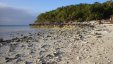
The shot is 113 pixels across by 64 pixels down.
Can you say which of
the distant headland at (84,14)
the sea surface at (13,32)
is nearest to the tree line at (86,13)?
the distant headland at (84,14)

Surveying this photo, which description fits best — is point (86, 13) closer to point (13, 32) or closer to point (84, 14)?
point (84, 14)

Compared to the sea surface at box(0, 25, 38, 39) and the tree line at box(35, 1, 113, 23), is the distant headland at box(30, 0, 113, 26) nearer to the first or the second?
the tree line at box(35, 1, 113, 23)

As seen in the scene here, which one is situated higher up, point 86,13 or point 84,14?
point 86,13

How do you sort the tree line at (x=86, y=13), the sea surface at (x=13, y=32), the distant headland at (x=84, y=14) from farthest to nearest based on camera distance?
1. the tree line at (x=86, y=13)
2. the distant headland at (x=84, y=14)
3. the sea surface at (x=13, y=32)

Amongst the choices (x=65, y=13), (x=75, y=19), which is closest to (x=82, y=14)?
(x=75, y=19)

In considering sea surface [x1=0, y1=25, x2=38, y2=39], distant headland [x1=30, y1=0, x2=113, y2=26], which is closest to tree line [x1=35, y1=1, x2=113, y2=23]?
distant headland [x1=30, y1=0, x2=113, y2=26]

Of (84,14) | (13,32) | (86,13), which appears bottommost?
(13,32)

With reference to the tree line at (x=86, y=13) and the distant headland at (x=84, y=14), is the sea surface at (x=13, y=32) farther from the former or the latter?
the tree line at (x=86, y=13)

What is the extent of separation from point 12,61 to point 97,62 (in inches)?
130

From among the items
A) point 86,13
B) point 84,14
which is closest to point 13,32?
point 86,13

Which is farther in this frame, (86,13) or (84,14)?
(84,14)

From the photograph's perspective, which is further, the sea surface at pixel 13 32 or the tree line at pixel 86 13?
the tree line at pixel 86 13

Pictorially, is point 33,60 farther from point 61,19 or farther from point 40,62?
point 61,19

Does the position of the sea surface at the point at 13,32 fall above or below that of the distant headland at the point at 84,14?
below
